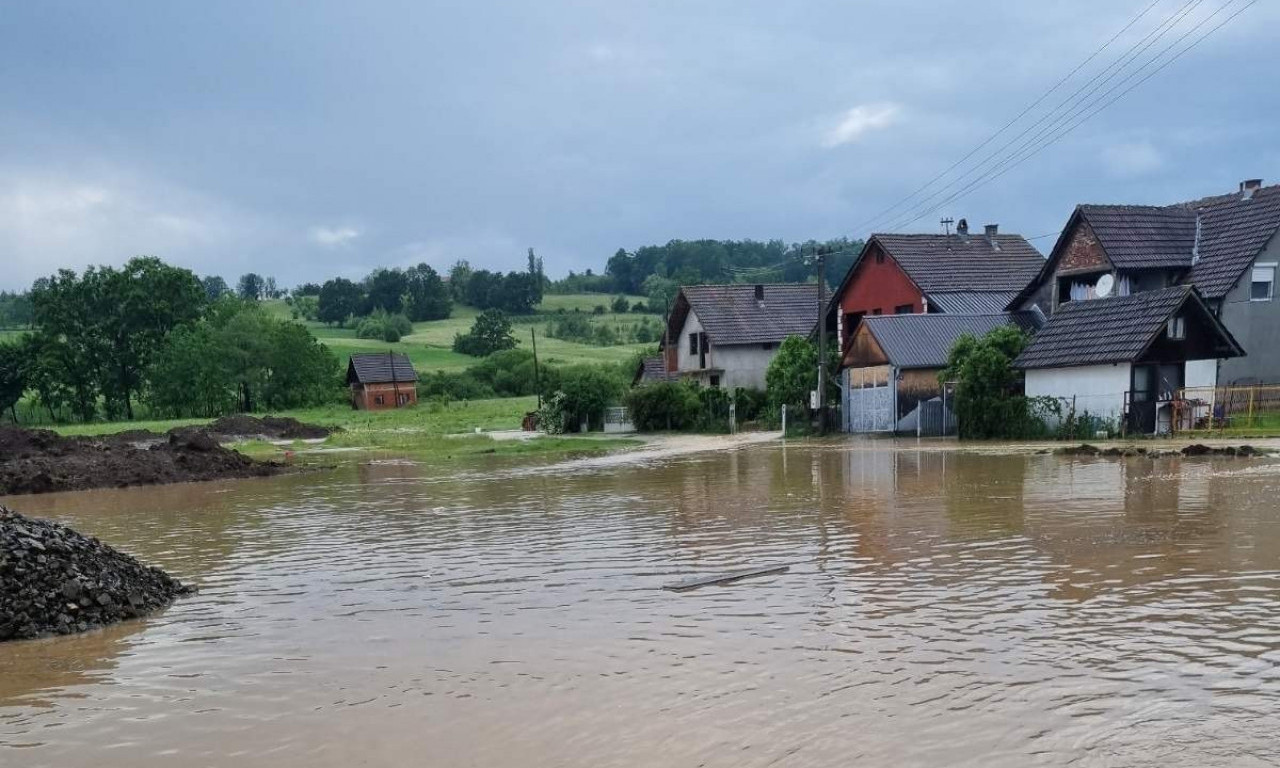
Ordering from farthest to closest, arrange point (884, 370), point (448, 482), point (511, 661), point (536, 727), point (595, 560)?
point (884, 370)
point (448, 482)
point (595, 560)
point (511, 661)
point (536, 727)

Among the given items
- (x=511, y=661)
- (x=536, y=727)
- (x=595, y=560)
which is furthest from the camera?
(x=595, y=560)

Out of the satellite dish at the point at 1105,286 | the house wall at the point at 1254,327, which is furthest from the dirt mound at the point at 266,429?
the house wall at the point at 1254,327

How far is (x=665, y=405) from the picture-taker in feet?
156

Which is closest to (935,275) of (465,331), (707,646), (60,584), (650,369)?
(650,369)

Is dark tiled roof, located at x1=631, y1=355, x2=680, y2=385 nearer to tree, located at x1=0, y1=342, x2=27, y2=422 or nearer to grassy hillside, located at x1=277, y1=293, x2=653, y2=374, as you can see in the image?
grassy hillside, located at x1=277, y1=293, x2=653, y2=374

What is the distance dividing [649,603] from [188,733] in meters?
4.67

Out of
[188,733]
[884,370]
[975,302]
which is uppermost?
[975,302]

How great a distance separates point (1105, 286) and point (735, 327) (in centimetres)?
2369

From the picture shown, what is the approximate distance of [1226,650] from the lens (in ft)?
25.3

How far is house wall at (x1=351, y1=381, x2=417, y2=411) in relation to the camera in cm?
8581

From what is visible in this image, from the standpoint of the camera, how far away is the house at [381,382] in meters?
85.9

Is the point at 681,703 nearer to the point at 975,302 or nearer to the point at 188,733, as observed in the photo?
the point at 188,733

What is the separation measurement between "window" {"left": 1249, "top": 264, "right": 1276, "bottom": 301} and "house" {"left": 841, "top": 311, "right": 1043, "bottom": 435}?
7200mm

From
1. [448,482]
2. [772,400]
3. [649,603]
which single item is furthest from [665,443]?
[649,603]
